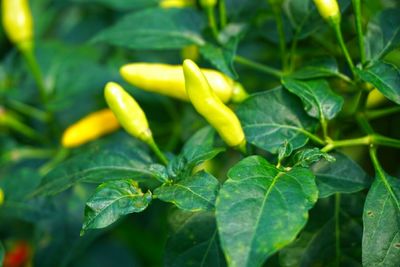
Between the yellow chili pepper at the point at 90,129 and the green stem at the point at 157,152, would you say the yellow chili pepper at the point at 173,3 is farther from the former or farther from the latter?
the green stem at the point at 157,152

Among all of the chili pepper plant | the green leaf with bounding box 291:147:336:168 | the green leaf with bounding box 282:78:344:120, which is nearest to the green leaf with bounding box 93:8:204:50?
the chili pepper plant

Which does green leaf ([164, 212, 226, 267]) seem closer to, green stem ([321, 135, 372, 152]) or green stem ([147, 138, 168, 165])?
green stem ([147, 138, 168, 165])

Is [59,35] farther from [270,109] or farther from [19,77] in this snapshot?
[270,109]

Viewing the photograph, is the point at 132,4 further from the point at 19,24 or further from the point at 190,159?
the point at 190,159

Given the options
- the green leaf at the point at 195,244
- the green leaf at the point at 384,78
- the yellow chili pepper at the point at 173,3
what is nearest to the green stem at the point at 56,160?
the yellow chili pepper at the point at 173,3

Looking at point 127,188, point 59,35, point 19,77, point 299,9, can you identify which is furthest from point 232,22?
point 59,35

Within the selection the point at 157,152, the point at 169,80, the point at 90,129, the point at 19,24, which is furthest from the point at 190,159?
the point at 19,24
